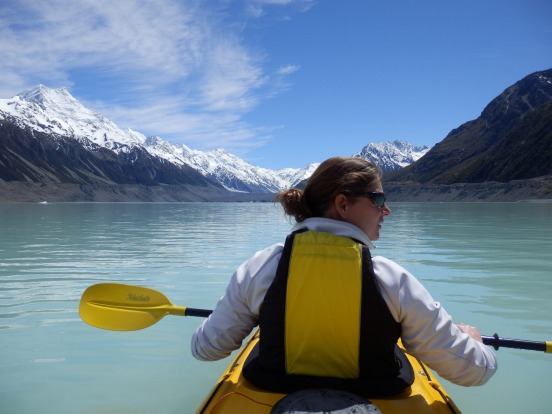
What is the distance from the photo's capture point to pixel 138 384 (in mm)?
5102

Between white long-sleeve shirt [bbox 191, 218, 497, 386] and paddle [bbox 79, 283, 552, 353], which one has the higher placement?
white long-sleeve shirt [bbox 191, 218, 497, 386]

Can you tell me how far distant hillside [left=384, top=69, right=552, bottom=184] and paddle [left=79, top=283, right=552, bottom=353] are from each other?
386ft

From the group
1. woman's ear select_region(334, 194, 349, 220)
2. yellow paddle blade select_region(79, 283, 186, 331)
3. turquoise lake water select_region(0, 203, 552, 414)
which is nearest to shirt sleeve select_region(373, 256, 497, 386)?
woman's ear select_region(334, 194, 349, 220)

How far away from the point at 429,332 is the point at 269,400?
38.7 inches

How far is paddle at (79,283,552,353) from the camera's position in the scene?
181 inches

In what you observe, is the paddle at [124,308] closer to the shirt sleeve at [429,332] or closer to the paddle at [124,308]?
the paddle at [124,308]

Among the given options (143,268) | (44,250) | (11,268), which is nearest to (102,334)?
(143,268)

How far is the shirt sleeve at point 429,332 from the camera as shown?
2.51 m

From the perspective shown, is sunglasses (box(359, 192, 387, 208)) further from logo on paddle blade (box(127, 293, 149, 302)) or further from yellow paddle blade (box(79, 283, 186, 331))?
logo on paddle blade (box(127, 293, 149, 302))

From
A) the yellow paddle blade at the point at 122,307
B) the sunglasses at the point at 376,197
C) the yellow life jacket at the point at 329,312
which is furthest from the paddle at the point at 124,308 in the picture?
the sunglasses at the point at 376,197

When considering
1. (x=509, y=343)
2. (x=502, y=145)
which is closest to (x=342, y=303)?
(x=509, y=343)

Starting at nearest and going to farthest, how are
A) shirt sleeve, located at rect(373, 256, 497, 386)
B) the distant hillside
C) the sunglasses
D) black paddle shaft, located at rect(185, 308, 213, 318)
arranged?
1. shirt sleeve, located at rect(373, 256, 497, 386)
2. the sunglasses
3. black paddle shaft, located at rect(185, 308, 213, 318)
4. the distant hillside

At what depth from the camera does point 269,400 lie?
273 centimetres

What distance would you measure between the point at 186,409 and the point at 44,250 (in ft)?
44.2
